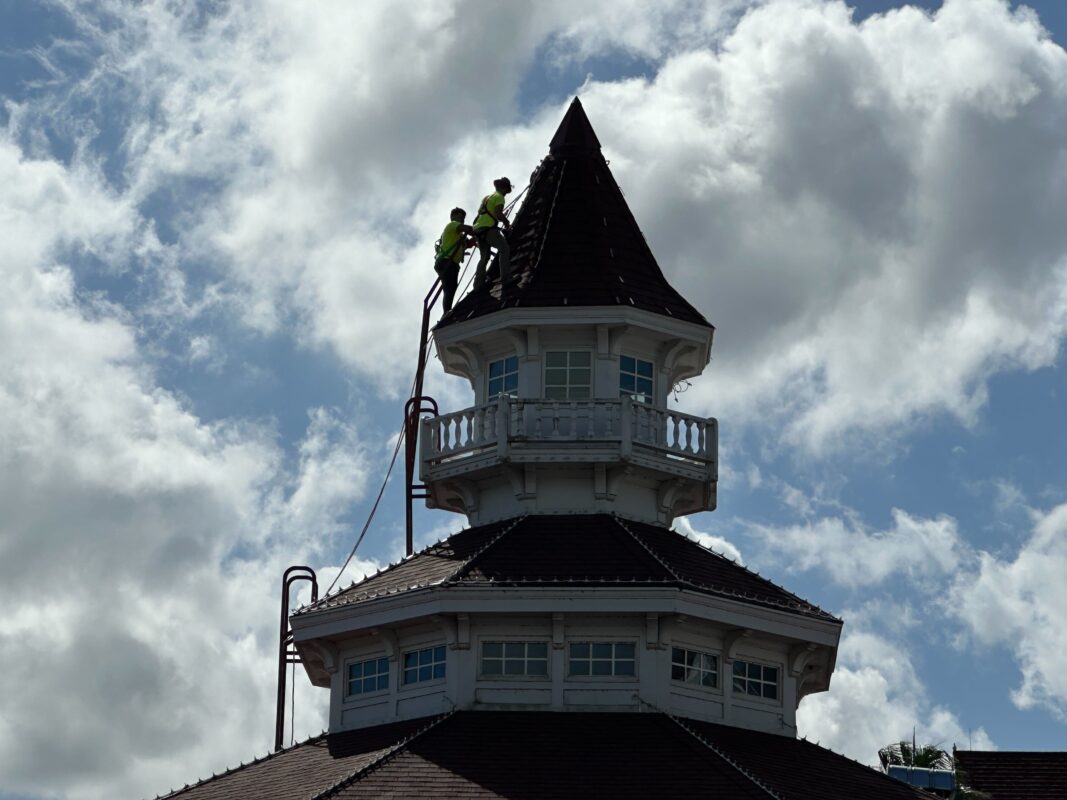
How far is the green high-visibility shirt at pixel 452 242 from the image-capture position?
53.7 m

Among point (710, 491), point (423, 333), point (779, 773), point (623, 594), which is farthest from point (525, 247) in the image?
point (779, 773)

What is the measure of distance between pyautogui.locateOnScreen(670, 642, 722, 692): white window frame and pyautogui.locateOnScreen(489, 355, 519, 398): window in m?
7.37

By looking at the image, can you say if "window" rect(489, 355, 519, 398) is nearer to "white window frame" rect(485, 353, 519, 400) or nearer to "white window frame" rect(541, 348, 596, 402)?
"white window frame" rect(485, 353, 519, 400)

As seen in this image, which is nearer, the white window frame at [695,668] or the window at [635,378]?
the white window frame at [695,668]

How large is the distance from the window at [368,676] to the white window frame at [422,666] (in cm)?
46

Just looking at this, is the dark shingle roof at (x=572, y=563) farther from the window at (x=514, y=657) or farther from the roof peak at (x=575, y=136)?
the roof peak at (x=575, y=136)

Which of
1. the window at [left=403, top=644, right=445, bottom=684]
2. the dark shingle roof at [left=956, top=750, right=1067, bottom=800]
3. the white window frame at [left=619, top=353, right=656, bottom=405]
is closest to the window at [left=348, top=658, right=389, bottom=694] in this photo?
the window at [left=403, top=644, right=445, bottom=684]

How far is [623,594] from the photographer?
151 ft

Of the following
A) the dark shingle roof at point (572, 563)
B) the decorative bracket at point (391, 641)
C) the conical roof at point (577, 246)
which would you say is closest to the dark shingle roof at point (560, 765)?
the decorative bracket at point (391, 641)

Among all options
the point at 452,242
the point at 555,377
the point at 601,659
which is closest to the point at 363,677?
the point at 601,659

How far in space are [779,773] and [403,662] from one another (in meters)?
7.50

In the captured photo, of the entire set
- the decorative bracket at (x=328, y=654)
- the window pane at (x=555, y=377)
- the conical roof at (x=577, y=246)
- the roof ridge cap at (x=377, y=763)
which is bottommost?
the roof ridge cap at (x=377, y=763)

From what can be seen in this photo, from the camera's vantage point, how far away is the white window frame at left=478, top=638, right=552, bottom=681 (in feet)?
Result: 153

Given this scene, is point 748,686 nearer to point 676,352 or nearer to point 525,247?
point 676,352
